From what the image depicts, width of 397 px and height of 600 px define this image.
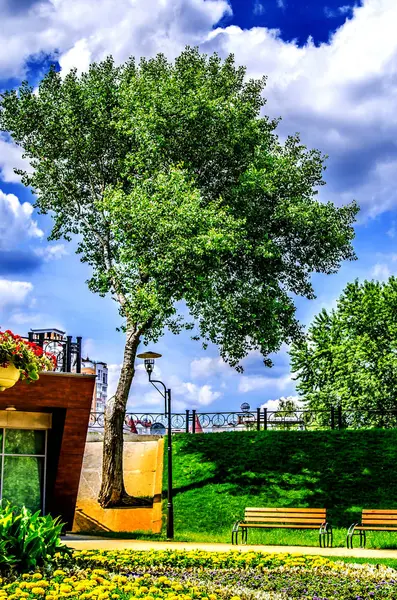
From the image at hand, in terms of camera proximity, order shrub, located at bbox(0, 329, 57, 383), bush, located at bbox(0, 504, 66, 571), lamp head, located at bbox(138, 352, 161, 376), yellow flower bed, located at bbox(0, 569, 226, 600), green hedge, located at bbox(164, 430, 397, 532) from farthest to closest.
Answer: green hedge, located at bbox(164, 430, 397, 532), lamp head, located at bbox(138, 352, 161, 376), shrub, located at bbox(0, 329, 57, 383), bush, located at bbox(0, 504, 66, 571), yellow flower bed, located at bbox(0, 569, 226, 600)

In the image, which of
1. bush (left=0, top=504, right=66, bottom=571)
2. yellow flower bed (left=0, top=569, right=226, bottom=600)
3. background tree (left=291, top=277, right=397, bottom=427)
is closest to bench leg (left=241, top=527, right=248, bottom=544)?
yellow flower bed (left=0, top=569, right=226, bottom=600)

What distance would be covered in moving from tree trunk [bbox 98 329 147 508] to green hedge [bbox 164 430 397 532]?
5.68 feet

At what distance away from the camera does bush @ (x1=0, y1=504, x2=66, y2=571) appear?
823cm

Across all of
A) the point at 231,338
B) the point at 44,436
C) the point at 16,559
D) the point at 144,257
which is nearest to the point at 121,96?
the point at 144,257

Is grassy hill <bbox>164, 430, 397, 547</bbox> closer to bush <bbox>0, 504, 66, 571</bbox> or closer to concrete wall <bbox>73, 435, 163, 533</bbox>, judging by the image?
concrete wall <bbox>73, 435, 163, 533</bbox>

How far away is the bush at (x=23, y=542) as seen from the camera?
8.23 m

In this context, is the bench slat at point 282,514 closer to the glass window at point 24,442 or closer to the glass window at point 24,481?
the glass window at point 24,481

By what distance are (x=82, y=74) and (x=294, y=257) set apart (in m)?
9.44

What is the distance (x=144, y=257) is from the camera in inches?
887

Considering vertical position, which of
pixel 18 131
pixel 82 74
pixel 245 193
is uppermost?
pixel 82 74

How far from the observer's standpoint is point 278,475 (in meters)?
23.9

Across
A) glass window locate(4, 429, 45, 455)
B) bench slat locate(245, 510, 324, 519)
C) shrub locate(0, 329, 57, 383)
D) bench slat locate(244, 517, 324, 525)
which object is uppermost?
shrub locate(0, 329, 57, 383)

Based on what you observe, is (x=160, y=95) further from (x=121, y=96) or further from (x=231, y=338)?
(x=231, y=338)

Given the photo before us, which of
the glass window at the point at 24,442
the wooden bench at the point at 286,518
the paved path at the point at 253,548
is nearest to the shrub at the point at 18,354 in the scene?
the paved path at the point at 253,548
